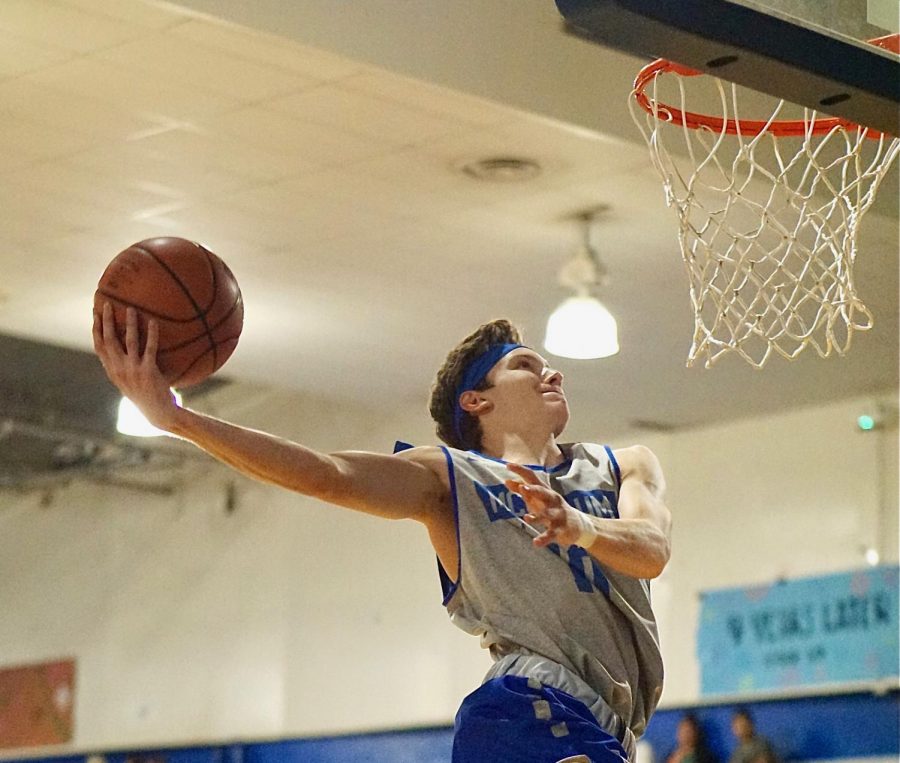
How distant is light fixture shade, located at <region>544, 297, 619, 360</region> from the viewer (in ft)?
23.5

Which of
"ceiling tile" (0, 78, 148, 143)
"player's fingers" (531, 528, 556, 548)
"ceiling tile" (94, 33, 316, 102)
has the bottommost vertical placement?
"player's fingers" (531, 528, 556, 548)

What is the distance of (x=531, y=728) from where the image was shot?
3330mm

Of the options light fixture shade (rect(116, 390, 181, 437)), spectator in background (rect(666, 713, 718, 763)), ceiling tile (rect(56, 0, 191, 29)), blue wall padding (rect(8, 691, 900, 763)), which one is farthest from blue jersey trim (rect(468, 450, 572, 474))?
light fixture shade (rect(116, 390, 181, 437))

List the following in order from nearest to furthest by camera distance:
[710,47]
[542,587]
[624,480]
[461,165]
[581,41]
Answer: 1. [710,47]
2. [542,587]
3. [624,480]
4. [581,41]
5. [461,165]

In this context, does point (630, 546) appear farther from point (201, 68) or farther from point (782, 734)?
point (782, 734)

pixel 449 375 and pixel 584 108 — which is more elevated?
pixel 584 108

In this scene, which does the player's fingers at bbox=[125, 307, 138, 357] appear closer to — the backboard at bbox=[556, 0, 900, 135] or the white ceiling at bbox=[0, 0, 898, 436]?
the backboard at bbox=[556, 0, 900, 135]

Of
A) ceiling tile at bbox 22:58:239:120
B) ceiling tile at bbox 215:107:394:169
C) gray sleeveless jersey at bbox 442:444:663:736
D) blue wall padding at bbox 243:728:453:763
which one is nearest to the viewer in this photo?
gray sleeveless jersey at bbox 442:444:663:736

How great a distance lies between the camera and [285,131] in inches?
244

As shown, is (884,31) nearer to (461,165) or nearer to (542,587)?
(542,587)

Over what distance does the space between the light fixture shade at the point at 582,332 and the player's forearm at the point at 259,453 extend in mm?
4122

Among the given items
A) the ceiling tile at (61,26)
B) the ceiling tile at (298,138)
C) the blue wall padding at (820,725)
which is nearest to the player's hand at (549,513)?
the ceiling tile at (61,26)

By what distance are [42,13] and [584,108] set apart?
6.48ft

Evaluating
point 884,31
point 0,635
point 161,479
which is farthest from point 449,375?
point 0,635
